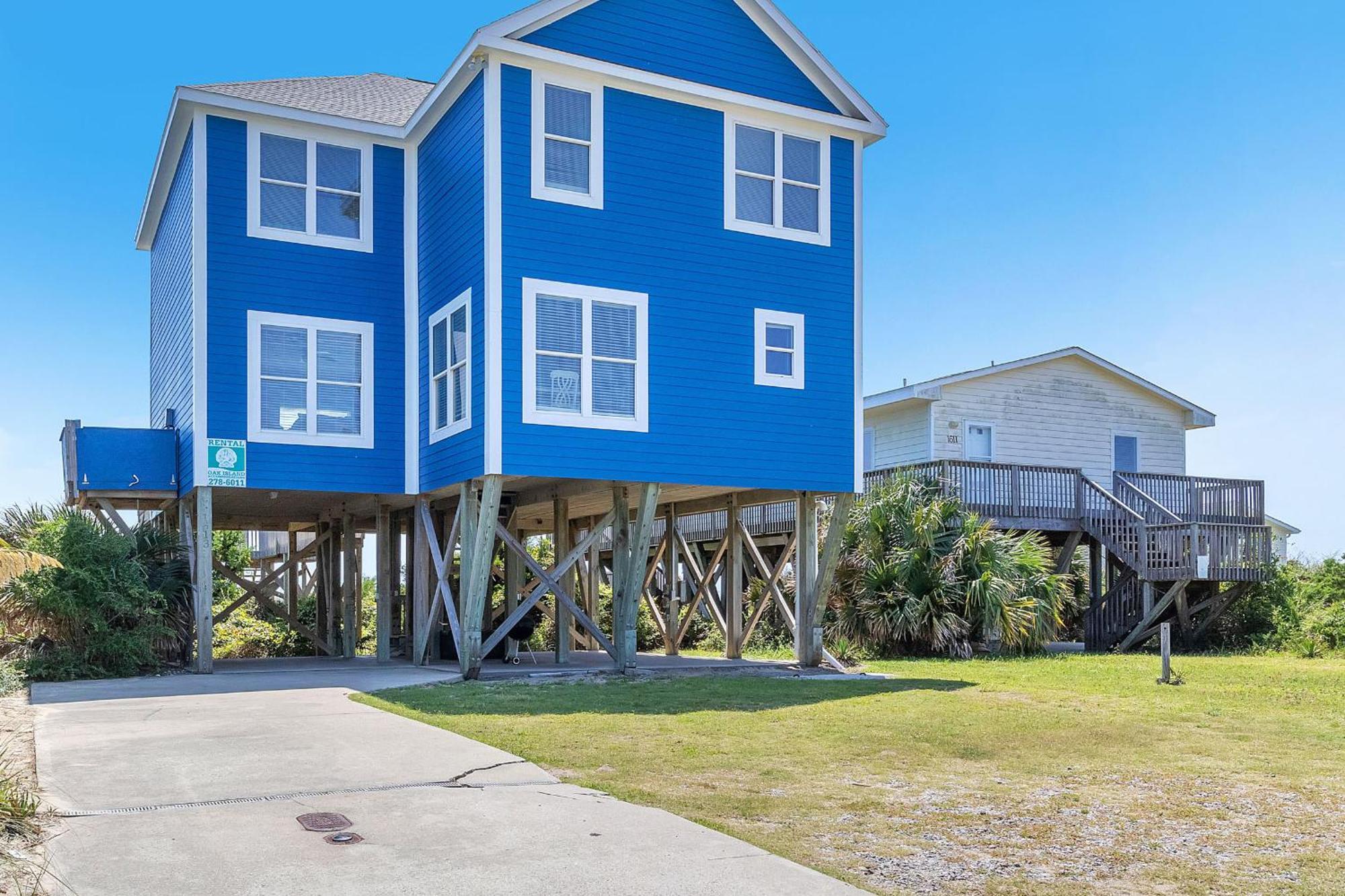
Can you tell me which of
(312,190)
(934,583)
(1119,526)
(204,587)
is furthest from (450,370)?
(1119,526)

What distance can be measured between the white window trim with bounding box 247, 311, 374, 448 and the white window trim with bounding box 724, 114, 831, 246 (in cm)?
555

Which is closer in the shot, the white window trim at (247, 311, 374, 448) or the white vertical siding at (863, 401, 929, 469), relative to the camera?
the white window trim at (247, 311, 374, 448)

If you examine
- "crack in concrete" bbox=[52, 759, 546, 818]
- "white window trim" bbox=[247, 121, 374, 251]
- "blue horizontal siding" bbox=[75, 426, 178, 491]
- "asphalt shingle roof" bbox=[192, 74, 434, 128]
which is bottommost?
"crack in concrete" bbox=[52, 759, 546, 818]

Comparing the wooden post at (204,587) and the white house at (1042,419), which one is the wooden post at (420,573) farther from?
the white house at (1042,419)

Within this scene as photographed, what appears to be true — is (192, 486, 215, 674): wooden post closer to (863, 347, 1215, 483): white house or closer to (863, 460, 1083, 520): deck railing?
(863, 460, 1083, 520): deck railing

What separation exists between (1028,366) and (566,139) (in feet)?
50.9

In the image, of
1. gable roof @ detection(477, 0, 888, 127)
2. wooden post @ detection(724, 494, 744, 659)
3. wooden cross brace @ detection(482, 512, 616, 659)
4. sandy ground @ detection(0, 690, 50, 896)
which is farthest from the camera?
wooden post @ detection(724, 494, 744, 659)

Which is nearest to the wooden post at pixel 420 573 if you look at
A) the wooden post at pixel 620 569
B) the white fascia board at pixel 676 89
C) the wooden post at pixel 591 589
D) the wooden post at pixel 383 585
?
the wooden post at pixel 383 585

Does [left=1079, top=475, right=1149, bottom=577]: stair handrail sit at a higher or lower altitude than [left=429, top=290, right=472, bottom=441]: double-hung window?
lower

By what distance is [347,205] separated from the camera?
17.8 m

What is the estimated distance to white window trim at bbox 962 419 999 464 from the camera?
27.3 m

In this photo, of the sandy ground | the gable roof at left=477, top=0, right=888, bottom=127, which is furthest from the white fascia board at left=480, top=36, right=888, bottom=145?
the sandy ground

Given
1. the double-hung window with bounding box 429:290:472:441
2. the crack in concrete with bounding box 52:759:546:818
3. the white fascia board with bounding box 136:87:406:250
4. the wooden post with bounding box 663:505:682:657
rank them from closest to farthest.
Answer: the crack in concrete with bounding box 52:759:546:818, the double-hung window with bounding box 429:290:472:441, the white fascia board with bounding box 136:87:406:250, the wooden post with bounding box 663:505:682:657

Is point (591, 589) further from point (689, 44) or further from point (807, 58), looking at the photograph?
point (807, 58)
